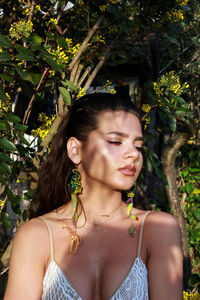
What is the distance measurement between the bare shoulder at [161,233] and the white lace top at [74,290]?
0.42 feet

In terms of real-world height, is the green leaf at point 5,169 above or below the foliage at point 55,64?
below

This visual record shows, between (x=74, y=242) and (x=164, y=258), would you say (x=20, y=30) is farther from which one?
(x=164, y=258)

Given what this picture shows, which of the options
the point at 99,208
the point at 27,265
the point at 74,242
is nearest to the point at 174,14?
the point at 99,208

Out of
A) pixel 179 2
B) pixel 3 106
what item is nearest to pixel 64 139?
pixel 3 106

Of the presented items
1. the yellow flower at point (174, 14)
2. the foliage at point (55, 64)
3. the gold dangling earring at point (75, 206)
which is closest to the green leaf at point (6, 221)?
the foliage at point (55, 64)

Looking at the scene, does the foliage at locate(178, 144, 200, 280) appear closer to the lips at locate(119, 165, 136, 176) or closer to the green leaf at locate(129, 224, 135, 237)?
the green leaf at locate(129, 224, 135, 237)

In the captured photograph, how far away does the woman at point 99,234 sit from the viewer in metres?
1.88

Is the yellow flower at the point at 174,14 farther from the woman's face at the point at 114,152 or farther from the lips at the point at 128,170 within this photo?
the lips at the point at 128,170

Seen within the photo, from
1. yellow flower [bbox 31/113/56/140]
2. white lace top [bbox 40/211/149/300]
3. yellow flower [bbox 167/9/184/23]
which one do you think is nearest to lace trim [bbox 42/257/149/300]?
white lace top [bbox 40/211/149/300]

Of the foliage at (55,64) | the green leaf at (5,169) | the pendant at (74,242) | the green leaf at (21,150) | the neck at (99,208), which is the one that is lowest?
the pendant at (74,242)

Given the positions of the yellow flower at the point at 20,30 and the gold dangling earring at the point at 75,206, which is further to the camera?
the yellow flower at the point at 20,30

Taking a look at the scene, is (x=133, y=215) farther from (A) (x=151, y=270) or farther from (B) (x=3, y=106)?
(B) (x=3, y=106)

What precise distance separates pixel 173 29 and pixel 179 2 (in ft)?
0.60

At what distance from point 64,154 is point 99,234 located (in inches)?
20.5
